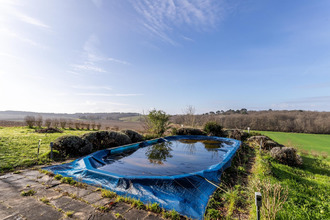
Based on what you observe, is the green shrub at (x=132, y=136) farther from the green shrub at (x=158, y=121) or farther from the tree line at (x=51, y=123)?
the tree line at (x=51, y=123)

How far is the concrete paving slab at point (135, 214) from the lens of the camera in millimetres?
2116

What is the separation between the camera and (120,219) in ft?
6.81

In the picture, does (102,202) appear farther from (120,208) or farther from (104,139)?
(104,139)

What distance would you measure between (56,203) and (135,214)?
1.26m

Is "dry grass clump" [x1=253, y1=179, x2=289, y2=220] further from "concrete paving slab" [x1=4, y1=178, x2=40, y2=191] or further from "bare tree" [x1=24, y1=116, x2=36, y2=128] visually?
"bare tree" [x1=24, y1=116, x2=36, y2=128]

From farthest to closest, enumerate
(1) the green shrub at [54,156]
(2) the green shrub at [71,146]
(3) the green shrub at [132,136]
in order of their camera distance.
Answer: (3) the green shrub at [132,136]
(2) the green shrub at [71,146]
(1) the green shrub at [54,156]

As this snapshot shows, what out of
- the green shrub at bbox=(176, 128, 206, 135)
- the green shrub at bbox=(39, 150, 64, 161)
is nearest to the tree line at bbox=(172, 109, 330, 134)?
the green shrub at bbox=(176, 128, 206, 135)

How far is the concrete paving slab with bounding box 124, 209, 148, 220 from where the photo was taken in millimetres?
2116

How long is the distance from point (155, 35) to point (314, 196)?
371 inches

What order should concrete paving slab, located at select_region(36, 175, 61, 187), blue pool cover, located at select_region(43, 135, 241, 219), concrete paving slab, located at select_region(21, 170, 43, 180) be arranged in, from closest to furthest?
1. blue pool cover, located at select_region(43, 135, 241, 219)
2. concrete paving slab, located at select_region(36, 175, 61, 187)
3. concrete paving slab, located at select_region(21, 170, 43, 180)

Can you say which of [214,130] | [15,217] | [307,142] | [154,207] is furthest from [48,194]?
[307,142]

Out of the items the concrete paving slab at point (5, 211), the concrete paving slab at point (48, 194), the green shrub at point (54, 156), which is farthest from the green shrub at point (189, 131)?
the concrete paving slab at point (5, 211)

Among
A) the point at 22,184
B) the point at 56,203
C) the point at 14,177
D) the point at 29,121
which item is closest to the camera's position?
the point at 56,203

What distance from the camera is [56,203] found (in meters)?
2.43
